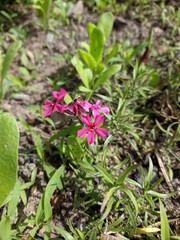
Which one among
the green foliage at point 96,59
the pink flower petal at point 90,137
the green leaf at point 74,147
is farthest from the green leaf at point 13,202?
the green foliage at point 96,59

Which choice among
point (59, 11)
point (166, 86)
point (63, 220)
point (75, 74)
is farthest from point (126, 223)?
point (59, 11)

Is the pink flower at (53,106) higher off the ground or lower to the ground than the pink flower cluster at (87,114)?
higher

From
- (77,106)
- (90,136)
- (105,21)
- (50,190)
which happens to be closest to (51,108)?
(77,106)

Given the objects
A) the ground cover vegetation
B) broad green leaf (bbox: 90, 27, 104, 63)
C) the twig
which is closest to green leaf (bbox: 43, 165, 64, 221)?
the ground cover vegetation

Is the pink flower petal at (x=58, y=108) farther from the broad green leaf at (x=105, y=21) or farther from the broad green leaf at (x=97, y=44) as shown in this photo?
the broad green leaf at (x=105, y=21)

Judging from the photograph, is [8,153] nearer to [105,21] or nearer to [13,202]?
[13,202]

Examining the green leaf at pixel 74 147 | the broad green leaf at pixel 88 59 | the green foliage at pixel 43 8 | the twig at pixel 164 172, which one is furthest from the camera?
the green foliage at pixel 43 8

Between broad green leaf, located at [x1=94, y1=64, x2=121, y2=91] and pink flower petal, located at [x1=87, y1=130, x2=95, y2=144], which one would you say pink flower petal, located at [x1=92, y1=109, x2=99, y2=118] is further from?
broad green leaf, located at [x1=94, y1=64, x2=121, y2=91]
